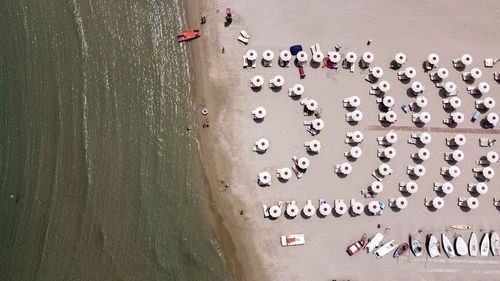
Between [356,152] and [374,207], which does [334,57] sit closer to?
[356,152]

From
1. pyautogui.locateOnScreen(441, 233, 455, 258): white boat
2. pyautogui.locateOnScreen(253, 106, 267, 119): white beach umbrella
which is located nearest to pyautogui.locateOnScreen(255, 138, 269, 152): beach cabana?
pyautogui.locateOnScreen(253, 106, 267, 119): white beach umbrella

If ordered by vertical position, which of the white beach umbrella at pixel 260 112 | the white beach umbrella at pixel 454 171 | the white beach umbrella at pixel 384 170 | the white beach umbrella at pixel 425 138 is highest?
the white beach umbrella at pixel 260 112

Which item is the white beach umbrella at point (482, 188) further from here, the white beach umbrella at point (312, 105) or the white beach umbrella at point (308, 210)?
the white beach umbrella at point (312, 105)

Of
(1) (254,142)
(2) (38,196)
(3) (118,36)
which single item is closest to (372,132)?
(1) (254,142)

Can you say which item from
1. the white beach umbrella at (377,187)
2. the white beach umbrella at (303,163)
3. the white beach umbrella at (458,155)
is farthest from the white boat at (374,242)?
the white beach umbrella at (458,155)

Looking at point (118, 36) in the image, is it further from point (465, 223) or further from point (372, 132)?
point (465, 223)

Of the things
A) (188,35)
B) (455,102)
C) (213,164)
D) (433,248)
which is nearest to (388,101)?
(455,102)
